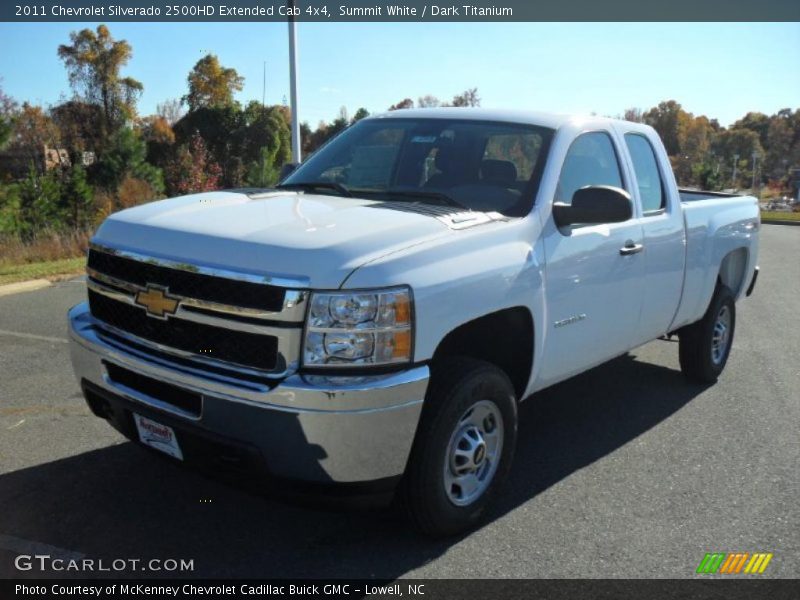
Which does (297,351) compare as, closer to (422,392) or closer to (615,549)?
(422,392)

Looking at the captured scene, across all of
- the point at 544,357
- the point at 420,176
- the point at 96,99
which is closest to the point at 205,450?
the point at 544,357

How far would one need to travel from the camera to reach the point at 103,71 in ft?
229

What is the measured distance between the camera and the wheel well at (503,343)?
12.1 feet

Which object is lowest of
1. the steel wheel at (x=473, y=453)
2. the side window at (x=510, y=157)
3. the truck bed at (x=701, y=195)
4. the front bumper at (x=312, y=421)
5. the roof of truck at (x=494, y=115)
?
the steel wheel at (x=473, y=453)

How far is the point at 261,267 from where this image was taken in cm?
307

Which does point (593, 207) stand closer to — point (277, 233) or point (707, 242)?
point (277, 233)

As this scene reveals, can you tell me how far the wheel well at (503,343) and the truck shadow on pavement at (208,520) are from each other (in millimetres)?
724

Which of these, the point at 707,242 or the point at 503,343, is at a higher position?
the point at 707,242

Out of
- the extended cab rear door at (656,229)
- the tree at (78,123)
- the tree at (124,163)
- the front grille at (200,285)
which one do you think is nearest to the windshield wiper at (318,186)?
the front grille at (200,285)

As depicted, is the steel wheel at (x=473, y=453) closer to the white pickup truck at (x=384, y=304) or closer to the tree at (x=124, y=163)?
the white pickup truck at (x=384, y=304)

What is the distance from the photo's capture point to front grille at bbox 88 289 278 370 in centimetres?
308

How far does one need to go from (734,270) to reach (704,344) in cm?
89

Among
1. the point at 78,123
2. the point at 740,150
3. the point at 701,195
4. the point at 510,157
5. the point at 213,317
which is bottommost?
the point at 740,150

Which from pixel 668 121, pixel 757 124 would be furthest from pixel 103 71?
pixel 757 124
